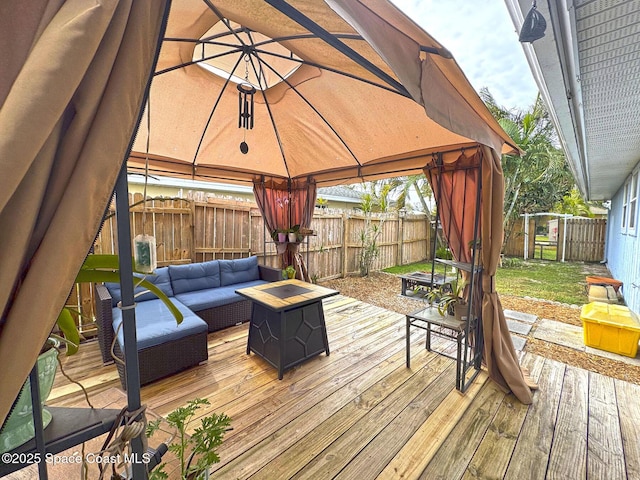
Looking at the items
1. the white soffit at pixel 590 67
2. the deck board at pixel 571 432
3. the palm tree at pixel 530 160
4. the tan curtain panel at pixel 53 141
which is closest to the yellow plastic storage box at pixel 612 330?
the deck board at pixel 571 432

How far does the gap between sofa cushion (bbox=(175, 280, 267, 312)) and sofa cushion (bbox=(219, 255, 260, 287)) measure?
24 centimetres

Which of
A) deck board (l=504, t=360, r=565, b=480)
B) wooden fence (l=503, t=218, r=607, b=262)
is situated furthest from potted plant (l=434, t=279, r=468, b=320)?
wooden fence (l=503, t=218, r=607, b=262)

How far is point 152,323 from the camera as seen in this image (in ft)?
8.52

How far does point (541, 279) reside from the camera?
673 centimetres

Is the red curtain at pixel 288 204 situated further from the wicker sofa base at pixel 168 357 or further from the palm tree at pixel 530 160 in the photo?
the palm tree at pixel 530 160

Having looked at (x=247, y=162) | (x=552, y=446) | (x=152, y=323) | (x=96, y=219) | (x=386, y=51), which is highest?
(x=247, y=162)

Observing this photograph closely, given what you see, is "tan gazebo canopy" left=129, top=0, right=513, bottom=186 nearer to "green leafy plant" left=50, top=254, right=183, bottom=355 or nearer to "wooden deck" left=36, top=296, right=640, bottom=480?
"green leafy plant" left=50, top=254, right=183, bottom=355

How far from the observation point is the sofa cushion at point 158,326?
2.37 m

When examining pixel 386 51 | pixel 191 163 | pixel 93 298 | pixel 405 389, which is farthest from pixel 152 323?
pixel 386 51

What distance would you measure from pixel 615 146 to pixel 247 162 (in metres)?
4.84

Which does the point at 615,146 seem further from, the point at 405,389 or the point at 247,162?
the point at 247,162

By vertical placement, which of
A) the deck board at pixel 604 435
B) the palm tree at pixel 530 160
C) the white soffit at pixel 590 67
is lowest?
the deck board at pixel 604 435

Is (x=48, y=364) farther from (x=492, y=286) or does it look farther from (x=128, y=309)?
(x=492, y=286)

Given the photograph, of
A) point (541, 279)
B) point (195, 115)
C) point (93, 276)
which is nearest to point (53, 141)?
point (93, 276)
